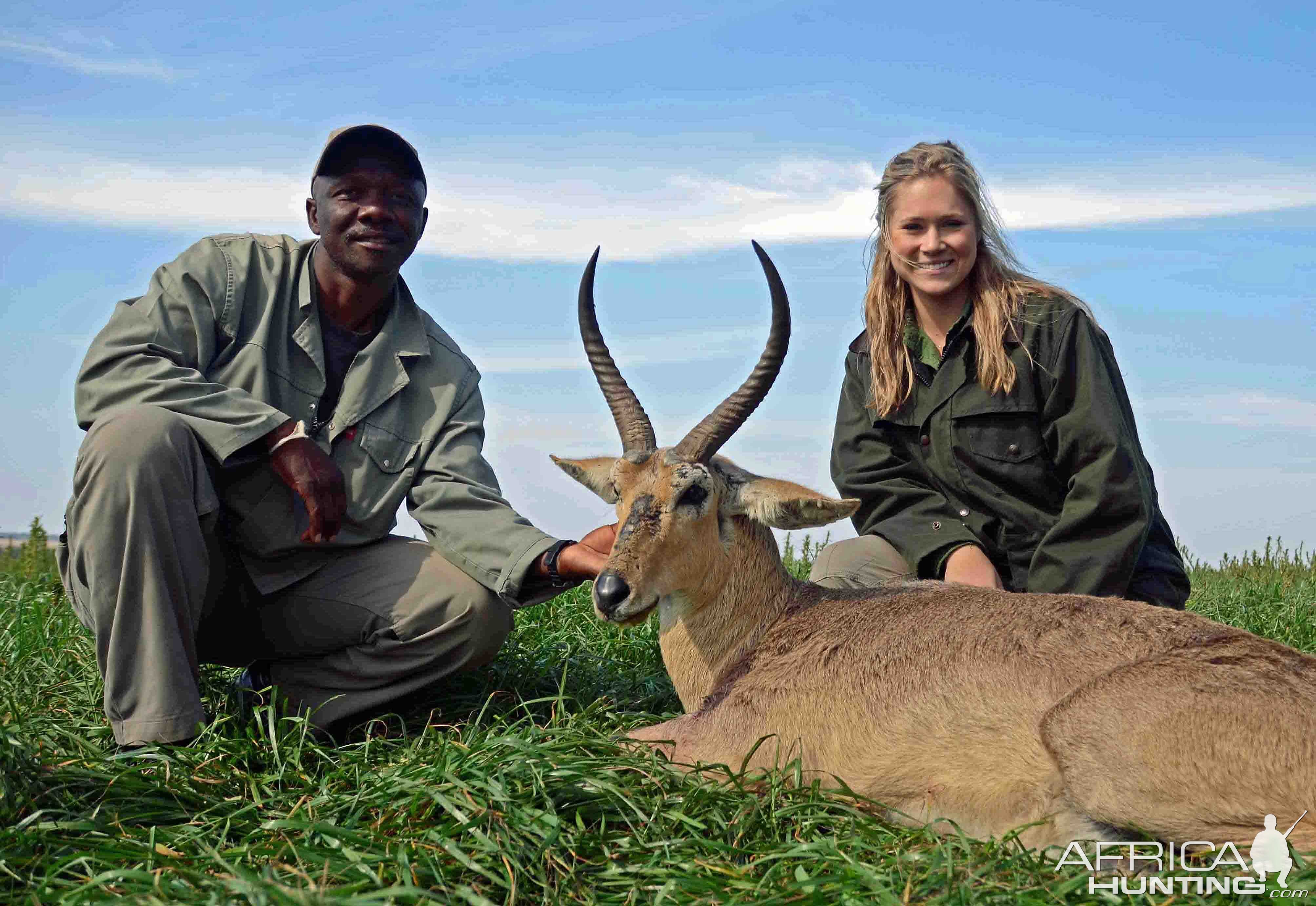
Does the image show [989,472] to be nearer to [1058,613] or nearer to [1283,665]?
[1058,613]

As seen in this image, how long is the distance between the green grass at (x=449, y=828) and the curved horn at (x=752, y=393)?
148 cm

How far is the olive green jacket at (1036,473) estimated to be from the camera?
6480 millimetres

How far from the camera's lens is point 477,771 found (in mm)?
4430

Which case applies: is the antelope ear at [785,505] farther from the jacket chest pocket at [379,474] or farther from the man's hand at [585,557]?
the jacket chest pocket at [379,474]

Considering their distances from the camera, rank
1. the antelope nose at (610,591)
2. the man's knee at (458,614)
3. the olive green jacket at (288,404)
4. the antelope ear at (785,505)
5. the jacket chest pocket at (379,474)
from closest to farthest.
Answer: the antelope nose at (610,591), the antelope ear at (785,505), the olive green jacket at (288,404), the man's knee at (458,614), the jacket chest pocket at (379,474)

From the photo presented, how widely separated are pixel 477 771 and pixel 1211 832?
2832mm

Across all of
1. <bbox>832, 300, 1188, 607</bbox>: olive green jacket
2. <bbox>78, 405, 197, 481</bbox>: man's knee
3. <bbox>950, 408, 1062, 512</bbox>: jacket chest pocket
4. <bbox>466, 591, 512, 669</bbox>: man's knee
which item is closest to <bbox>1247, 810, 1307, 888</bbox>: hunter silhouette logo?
<bbox>832, 300, 1188, 607</bbox>: olive green jacket

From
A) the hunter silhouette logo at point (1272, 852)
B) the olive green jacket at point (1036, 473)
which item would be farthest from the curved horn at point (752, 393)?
the hunter silhouette logo at point (1272, 852)

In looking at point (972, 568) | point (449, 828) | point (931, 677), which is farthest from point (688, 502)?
point (972, 568)

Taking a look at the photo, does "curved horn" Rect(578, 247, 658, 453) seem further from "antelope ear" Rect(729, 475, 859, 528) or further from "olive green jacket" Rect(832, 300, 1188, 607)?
"olive green jacket" Rect(832, 300, 1188, 607)

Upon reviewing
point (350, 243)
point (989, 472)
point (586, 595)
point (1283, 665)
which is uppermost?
point (350, 243)

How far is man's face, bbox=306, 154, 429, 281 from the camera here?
21.5ft

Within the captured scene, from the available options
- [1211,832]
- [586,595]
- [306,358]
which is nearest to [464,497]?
[306,358]

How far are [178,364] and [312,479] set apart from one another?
111cm
